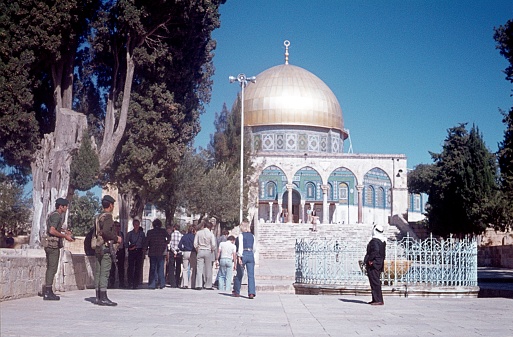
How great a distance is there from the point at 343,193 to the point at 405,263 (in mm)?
32661

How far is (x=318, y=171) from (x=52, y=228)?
35865 mm

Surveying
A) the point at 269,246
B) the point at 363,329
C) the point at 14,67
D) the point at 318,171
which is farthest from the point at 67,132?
the point at 318,171

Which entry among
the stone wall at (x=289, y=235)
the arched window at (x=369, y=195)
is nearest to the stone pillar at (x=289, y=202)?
the arched window at (x=369, y=195)

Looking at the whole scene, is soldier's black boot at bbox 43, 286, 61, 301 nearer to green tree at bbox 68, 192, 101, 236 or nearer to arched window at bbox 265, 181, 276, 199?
green tree at bbox 68, 192, 101, 236

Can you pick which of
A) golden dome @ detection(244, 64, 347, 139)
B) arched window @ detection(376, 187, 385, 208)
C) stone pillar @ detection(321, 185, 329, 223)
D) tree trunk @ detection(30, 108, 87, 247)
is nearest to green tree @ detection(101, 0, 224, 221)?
tree trunk @ detection(30, 108, 87, 247)

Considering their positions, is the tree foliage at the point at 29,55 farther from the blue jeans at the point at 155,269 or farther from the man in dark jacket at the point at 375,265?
the man in dark jacket at the point at 375,265

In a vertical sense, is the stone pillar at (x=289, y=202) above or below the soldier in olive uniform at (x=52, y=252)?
above

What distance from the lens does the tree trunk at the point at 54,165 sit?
1355 centimetres

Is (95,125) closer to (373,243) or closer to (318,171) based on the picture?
(373,243)

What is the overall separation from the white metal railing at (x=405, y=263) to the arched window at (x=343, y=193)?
31.7 metres

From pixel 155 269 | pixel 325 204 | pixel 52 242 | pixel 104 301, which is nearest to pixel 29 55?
pixel 155 269

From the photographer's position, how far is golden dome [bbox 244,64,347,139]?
4744cm

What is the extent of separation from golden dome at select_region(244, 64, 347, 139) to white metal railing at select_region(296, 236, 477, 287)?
1381 inches

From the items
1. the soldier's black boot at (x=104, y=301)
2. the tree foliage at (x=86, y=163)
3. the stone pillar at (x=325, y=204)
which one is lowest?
the soldier's black boot at (x=104, y=301)
